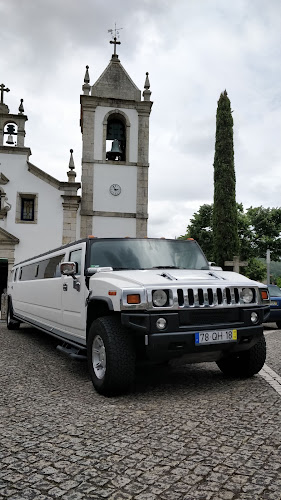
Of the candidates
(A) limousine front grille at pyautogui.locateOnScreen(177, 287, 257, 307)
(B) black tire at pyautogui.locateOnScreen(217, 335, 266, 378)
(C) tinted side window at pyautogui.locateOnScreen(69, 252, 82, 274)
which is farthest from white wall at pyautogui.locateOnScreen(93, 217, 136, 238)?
(A) limousine front grille at pyautogui.locateOnScreen(177, 287, 257, 307)

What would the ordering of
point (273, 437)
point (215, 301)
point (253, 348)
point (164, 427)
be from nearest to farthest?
point (273, 437) → point (164, 427) → point (215, 301) → point (253, 348)

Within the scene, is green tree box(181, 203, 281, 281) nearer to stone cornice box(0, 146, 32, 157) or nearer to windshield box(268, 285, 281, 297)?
stone cornice box(0, 146, 32, 157)

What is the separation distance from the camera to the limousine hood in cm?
423

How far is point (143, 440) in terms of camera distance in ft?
9.92

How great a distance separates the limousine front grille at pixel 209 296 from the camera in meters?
4.20

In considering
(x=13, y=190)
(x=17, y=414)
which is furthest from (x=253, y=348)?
(x=13, y=190)

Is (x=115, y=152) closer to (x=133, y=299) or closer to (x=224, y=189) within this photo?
(x=224, y=189)

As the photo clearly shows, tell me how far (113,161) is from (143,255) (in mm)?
16861

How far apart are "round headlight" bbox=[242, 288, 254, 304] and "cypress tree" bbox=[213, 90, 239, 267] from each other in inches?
776

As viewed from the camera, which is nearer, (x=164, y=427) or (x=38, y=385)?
(x=164, y=427)

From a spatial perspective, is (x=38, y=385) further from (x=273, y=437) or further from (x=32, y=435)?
(x=273, y=437)

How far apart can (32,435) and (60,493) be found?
0.97m

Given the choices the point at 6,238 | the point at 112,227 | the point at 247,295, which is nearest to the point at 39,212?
the point at 6,238

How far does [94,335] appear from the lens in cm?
450
